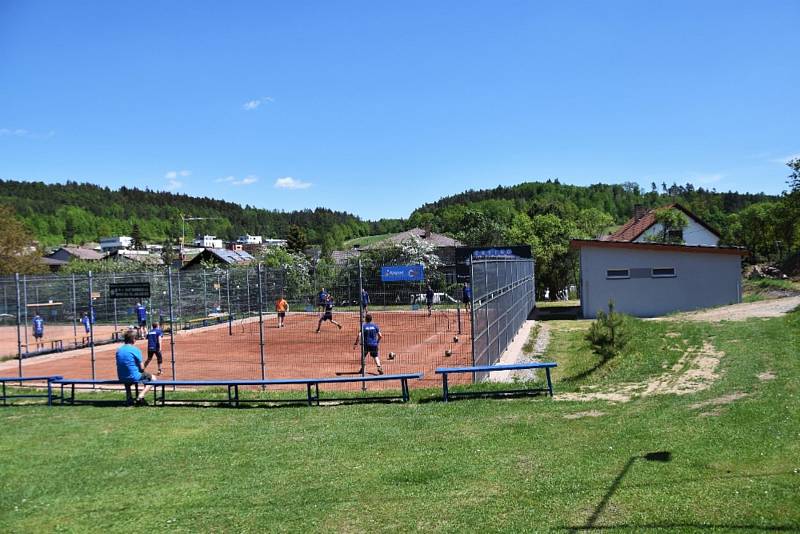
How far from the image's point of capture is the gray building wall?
30.8 metres

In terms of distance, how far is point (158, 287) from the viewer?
89.1 ft

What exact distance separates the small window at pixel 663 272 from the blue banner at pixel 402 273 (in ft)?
67.9

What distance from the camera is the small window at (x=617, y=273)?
104 feet

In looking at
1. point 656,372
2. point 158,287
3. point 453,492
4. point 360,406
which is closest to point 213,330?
point 158,287

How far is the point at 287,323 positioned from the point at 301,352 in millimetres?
1669

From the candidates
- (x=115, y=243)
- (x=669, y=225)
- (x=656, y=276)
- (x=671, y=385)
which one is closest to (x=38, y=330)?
(x=671, y=385)

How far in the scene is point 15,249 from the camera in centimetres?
4806

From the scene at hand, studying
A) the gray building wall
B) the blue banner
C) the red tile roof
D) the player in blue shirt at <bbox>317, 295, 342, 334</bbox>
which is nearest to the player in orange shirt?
the player in blue shirt at <bbox>317, 295, 342, 334</bbox>

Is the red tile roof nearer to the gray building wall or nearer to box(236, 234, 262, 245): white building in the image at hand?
the gray building wall

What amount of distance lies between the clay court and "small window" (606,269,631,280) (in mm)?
10688

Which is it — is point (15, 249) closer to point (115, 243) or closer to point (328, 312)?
point (328, 312)

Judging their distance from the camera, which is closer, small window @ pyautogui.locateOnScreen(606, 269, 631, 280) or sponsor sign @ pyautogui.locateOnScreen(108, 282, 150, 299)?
sponsor sign @ pyautogui.locateOnScreen(108, 282, 150, 299)

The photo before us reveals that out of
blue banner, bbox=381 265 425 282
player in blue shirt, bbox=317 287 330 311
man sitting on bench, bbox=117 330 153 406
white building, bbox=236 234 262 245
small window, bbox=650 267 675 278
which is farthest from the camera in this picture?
white building, bbox=236 234 262 245

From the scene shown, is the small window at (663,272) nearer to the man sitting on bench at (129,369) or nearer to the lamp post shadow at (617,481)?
the man sitting on bench at (129,369)
